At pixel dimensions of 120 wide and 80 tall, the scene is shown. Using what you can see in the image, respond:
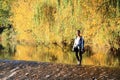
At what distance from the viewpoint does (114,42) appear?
28.1 meters

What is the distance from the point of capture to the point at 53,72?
1504 centimetres

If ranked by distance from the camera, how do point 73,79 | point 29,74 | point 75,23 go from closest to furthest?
point 73,79 < point 29,74 < point 75,23

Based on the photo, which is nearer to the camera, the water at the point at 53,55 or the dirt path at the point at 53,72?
the dirt path at the point at 53,72

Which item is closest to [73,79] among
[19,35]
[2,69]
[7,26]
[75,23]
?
[2,69]

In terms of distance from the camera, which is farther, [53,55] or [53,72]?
[53,55]

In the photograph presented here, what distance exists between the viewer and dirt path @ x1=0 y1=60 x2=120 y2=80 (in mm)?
13971

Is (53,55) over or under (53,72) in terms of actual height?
under

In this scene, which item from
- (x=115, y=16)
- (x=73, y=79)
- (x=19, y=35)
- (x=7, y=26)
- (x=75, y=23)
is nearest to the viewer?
(x=73, y=79)

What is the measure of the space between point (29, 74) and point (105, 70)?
3056 millimetres

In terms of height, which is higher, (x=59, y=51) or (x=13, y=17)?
(x=13, y=17)

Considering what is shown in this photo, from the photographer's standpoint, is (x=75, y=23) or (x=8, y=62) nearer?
(x=8, y=62)

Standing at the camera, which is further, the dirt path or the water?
the water

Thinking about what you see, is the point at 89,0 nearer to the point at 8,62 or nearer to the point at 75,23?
the point at 75,23

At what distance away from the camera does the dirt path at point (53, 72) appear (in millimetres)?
13971
